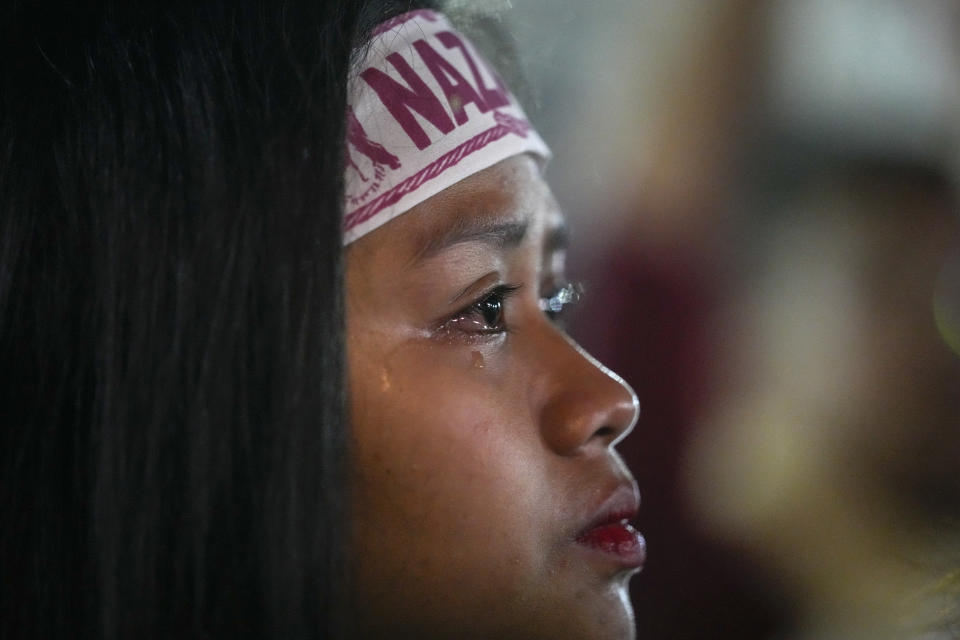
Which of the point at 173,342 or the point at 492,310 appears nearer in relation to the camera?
the point at 173,342

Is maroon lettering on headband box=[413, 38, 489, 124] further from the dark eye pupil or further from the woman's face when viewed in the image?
the dark eye pupil

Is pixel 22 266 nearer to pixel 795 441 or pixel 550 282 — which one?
pixel 550 282

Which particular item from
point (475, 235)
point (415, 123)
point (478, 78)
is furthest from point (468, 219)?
point (478, 78)

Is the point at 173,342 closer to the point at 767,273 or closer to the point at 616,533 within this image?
the point at 616,533

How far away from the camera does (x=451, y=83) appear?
3.80 ft

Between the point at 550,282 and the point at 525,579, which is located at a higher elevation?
the point at 550,282

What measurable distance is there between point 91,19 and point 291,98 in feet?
0.88

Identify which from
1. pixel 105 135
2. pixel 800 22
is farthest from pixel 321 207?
pixel 800 22

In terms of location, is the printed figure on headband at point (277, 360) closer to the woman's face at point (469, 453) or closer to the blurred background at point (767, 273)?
the woman's face at point (469, 453)

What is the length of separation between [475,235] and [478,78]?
266 millimetres

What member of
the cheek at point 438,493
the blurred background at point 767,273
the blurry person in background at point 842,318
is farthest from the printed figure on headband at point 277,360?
the blurry person in background at point 842,318

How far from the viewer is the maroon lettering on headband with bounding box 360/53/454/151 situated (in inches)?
43.0

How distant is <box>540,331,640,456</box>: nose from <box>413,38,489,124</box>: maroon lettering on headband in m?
0.31

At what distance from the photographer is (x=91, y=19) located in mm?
1035
